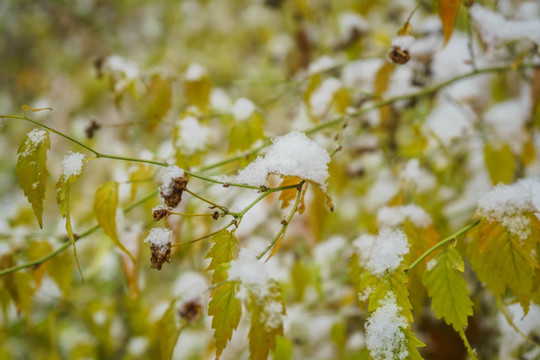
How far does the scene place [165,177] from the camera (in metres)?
0.53

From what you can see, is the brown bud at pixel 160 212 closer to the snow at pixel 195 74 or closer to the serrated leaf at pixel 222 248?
the serrated leaf at pixel 222 248

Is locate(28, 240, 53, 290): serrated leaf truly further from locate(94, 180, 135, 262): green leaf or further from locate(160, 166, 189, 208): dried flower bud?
locate(160, 166, 189, 208): dried flower bud

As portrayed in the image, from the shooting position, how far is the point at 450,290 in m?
0.55

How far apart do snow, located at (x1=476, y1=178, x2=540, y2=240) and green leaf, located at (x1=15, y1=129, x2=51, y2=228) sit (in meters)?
0.68

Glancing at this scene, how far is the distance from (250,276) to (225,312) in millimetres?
59

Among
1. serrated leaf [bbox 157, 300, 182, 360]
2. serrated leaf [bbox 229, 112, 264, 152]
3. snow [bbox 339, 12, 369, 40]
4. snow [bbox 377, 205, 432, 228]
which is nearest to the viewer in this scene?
serrated leaf [bbox 157, 300, 182, 360]

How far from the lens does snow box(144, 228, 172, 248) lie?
508 millimetres

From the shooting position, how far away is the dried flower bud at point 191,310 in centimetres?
59

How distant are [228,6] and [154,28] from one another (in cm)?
83

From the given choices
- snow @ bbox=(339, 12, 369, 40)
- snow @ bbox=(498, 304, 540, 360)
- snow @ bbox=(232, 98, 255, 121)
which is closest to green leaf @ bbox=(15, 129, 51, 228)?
snow @ bbox=(232, 98, 255, 121)

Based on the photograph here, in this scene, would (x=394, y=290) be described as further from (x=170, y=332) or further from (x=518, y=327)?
(x=518, y=327)

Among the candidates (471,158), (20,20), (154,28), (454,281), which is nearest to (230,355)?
(454,281)

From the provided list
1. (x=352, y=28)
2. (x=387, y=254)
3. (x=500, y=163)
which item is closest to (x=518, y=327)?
(x=500, y=163)

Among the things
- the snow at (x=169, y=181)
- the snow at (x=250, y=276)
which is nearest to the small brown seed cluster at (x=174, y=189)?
the snow at (x=169, y=181)
